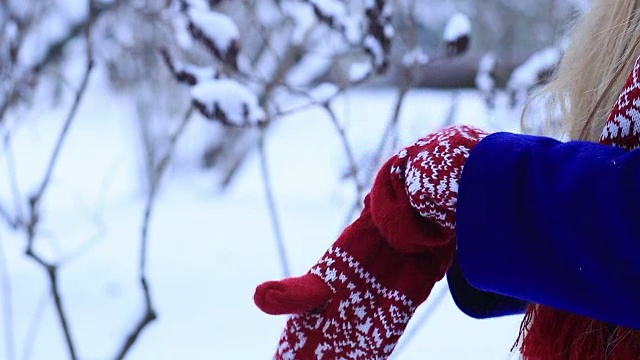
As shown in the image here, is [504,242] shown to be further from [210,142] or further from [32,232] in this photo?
[210,142]

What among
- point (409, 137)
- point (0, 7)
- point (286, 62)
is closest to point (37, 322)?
point (0, 7)

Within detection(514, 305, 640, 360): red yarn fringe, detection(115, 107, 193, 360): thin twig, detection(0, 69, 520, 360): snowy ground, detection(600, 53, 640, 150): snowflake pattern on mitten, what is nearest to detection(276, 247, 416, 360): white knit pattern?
detection(514, 305, 640, 360): red yarn fringe

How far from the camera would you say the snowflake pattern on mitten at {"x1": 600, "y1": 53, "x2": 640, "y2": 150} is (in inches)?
25.8

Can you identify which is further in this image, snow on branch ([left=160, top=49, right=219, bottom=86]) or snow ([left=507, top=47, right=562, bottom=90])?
snow ([left=507, top=47, right=562, bottom=90])

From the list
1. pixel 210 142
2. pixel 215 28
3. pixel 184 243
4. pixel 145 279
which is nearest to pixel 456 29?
pixel 215 28

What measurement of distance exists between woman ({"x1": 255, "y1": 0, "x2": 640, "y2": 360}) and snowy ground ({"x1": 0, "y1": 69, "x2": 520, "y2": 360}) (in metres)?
1.03

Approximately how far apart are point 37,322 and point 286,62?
1.17 metres

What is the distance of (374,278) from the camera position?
721 millimetres

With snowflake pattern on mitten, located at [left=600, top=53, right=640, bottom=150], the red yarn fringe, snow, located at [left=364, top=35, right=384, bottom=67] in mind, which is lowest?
snow, located at [left=364, top=35, right=384, bottom=67]

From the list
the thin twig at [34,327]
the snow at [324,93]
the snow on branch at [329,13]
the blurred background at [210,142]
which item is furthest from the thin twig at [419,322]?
the thin twig at [34,327]

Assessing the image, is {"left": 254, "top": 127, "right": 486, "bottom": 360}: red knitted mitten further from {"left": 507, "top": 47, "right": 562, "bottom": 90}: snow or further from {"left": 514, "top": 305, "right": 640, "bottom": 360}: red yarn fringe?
{"left": 507, "top": 47, "right": 562, "bottom": 90}: snow

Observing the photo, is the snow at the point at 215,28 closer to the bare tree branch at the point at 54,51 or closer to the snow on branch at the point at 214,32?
the snow on branch at the point at 214,32

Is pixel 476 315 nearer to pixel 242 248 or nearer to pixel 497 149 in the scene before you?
pixel 497 149

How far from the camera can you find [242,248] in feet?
11.3
